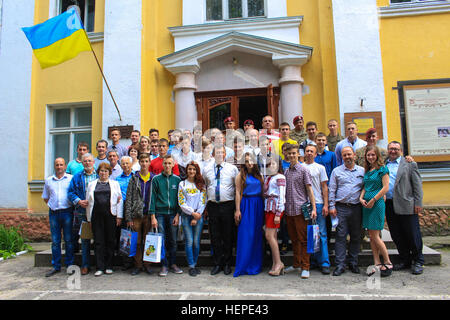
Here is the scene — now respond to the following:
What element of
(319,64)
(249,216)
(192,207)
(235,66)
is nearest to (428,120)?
(319,64)

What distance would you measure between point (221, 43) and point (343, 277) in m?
5.73

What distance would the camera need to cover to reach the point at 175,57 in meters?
8.04

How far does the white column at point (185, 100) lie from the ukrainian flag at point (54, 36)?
7.87 ft

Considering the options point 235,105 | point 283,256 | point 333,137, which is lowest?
point 283,256

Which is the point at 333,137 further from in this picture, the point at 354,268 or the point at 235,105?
the point at 235,105

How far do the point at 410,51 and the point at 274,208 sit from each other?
5.28 meters

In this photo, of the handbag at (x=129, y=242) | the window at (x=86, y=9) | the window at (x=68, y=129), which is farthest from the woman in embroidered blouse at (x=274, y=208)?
the window at (x=86, y=9)

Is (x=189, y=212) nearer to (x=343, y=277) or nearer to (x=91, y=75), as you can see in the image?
(x=343, y=277)

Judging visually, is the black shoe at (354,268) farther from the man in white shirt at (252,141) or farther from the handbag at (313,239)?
the man in white shirt at (252,141)

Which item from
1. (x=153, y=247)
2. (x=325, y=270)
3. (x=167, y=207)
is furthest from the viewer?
(x=167, y=207)

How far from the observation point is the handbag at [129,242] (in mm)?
4910

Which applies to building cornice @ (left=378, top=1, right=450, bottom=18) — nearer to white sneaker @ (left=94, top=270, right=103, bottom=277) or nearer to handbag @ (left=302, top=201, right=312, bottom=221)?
handbag @ (left=302, top=201, right=312, bottom=221)

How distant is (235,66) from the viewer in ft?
27.1

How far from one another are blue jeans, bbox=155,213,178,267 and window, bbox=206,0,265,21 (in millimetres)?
5621
